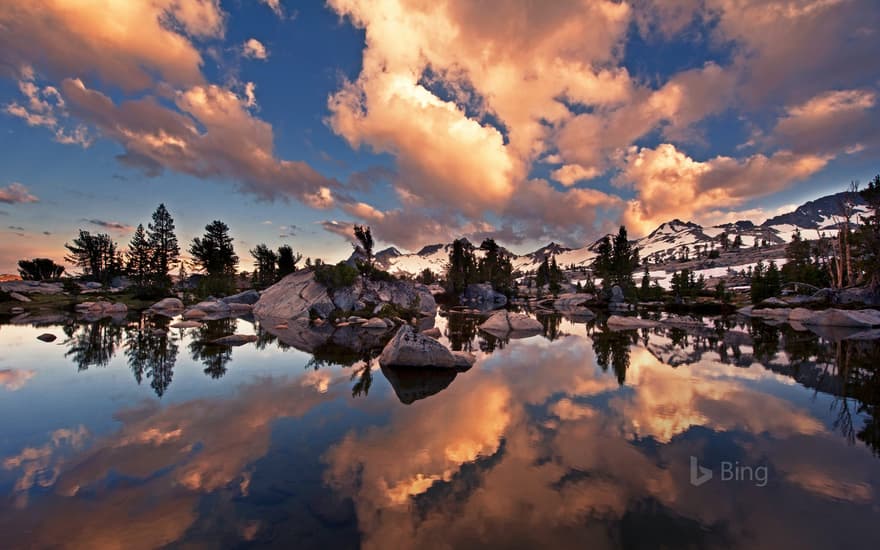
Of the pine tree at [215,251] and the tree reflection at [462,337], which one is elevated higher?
the pine tree at [215,251]

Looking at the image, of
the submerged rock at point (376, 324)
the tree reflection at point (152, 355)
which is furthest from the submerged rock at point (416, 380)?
the submerged rock at point (376, 324)

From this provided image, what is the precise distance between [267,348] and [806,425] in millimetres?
23816

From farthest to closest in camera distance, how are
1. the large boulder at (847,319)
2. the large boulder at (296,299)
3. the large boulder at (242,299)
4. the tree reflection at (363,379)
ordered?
1. the large boulder at (242,299)
2. the large boulder at (296,299)
3. the large boulder at (847,319)
4. the tree reflection at (363,379)

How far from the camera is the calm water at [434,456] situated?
224 inches

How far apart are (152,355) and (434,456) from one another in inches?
721

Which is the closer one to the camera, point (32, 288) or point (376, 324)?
point (376, 324)

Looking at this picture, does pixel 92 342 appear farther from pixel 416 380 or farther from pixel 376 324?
pixel 416 380

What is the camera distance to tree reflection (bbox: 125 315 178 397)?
14.5 meters

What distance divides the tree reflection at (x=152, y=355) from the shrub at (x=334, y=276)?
18.0 metres

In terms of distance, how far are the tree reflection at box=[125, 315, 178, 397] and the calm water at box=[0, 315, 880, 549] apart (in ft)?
0.67

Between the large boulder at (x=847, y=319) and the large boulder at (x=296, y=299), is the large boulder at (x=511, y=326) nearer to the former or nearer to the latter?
the large boulder at (x=296, y=299)

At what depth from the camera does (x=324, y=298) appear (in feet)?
141

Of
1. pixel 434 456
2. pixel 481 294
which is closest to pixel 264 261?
pixel 481 294

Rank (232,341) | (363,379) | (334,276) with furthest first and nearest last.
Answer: (334,276)
(232,341)
(363,379)
